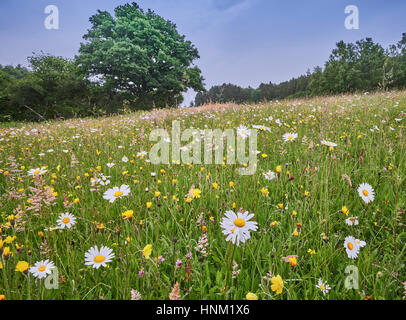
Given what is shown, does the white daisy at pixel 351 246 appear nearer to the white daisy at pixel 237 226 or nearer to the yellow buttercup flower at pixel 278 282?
the yellow buttercup flower at pixel 278 282

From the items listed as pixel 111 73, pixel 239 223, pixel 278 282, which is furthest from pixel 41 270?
pixel 111 73

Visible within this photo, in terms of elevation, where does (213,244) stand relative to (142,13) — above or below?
below

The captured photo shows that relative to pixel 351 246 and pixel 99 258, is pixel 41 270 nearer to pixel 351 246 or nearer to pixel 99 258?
pixel 99 258

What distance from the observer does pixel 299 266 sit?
3.87 ft

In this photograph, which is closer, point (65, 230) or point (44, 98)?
point (65, 230)

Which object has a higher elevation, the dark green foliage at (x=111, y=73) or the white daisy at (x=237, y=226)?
the dark green foliage at (x=111, y=73)

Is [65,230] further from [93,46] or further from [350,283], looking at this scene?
[93,46]

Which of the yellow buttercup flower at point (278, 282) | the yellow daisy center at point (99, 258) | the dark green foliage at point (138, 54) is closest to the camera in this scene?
the yellow buttercup flower at point (278, 282)

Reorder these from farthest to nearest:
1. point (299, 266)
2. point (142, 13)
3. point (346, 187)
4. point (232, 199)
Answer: point (142, 13), point (346, 187), point (232, 199), point (299, 266)

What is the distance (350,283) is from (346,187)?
1.07 m

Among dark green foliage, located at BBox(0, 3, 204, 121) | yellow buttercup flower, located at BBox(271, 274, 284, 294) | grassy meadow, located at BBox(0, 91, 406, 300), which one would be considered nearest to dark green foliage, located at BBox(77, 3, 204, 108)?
dark green foliage, located at BBox(0, 3, 204, 121)

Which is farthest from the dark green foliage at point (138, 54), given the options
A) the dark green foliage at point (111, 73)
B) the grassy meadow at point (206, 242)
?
the grassy meadow at point (206, 242)

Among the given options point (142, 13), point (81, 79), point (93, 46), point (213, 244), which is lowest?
point (213, 244)
